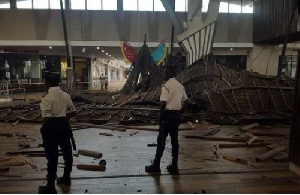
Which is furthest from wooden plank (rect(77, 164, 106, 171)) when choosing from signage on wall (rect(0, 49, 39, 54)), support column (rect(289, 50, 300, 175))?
signage on wall (rect(0, 49, 39, 54))

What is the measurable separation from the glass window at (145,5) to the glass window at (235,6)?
611cm

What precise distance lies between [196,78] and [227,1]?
1300cm

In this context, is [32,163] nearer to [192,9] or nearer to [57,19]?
[192,9]

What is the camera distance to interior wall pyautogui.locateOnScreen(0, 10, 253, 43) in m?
20.4

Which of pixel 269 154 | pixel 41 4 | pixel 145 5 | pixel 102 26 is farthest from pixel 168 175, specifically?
pixel 41 4

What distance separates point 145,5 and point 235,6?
724 cm

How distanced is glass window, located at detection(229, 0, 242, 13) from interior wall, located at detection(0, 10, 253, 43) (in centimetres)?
78

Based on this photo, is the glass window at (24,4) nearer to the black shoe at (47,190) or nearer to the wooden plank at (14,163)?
the wooden plank at (14,163)

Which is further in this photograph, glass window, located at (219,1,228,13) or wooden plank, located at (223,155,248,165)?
glass window, located at (219,1,228,13)

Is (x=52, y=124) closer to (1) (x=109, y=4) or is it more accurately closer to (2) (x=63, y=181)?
(2) (x=63, y=181)

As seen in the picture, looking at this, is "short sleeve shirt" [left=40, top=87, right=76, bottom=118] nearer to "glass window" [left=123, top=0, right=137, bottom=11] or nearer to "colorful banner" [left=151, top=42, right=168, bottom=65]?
"colorful banner" [left=151, top=42, right=168, bottom=65]

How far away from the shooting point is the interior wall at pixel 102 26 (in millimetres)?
20391

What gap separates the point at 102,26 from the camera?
68.6 feet

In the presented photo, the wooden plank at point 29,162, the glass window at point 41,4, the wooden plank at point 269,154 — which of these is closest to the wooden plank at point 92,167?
the wooden plank at point 29,162
